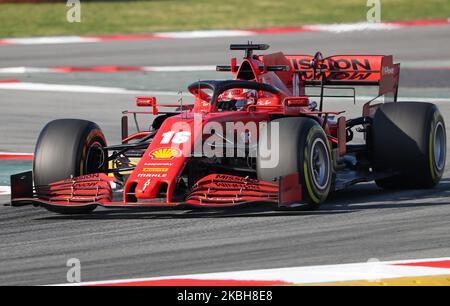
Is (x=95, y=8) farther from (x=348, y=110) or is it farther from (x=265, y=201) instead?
(x=265, y=201)

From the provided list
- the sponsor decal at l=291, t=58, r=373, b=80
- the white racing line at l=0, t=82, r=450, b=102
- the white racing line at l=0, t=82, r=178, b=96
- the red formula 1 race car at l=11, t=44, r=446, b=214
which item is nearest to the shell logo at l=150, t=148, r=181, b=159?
the red formula 1 race car at l=11, t=44, r=446, b=214

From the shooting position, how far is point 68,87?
20484 mm

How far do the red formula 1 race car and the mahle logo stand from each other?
1748 cm

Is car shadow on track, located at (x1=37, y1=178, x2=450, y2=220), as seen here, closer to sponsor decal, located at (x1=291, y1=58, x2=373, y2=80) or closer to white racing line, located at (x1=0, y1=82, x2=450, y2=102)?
sponsor decal, located at (x1=291, y1=58, x2=373, y2=80)

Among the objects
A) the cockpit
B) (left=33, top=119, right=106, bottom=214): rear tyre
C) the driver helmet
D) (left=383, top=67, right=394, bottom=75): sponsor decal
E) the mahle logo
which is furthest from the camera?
the mahle logo

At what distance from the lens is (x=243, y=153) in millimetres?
10398

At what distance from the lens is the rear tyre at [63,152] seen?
10516 mm

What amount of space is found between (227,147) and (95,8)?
2132cm

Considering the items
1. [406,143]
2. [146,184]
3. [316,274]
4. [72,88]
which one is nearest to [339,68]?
[406,143]

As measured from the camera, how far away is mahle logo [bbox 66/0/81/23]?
29.0m

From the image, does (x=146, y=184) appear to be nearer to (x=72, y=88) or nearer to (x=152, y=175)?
(x=152, y=175)

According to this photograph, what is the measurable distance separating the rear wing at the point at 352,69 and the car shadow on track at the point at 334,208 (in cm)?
128

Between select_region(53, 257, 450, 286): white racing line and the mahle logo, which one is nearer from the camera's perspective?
select_region(53, 257, 450, 286): white racing line

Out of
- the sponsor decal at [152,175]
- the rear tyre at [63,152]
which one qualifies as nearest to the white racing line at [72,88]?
the rear tyre at [63,152]
